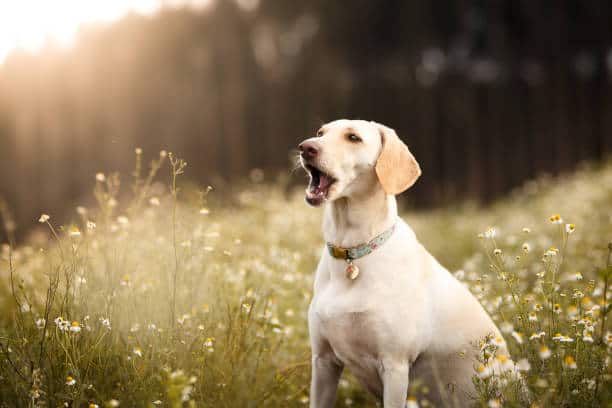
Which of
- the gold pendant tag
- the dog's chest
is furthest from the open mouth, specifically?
the dog's chest

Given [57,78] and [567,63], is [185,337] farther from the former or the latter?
[567,63]

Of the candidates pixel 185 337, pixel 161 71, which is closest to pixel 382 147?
pixel 185 337

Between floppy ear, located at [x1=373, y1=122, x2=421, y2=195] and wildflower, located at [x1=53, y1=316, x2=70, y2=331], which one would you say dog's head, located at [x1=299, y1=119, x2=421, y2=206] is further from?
wildflower, located at [x1=53, y1=316, x2=70, y2=331]

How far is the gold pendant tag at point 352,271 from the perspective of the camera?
262 cm

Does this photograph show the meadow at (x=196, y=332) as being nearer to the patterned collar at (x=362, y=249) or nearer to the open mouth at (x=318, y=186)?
the patterned collar at (x=362, y=249)

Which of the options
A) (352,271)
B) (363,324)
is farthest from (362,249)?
(363,324)

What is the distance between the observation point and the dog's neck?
8.98ft

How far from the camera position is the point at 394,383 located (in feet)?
8.30

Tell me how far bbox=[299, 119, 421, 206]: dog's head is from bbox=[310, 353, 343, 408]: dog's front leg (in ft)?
2.82

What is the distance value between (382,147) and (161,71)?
11.5 m

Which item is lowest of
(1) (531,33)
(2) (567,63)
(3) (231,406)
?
(3) (231,406)

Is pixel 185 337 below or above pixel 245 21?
below

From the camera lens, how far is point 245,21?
13820 mm

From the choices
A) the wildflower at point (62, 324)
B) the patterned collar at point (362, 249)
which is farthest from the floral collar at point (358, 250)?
the wildflower at point (62, 324)
